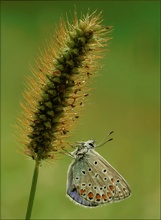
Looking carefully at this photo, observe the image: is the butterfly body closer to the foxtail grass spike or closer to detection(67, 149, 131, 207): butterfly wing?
detection(67, 149, 131, 207): butterfly wing

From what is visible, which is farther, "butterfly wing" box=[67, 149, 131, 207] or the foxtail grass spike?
"butterfly wing" box=[67, 149, 131, 207]

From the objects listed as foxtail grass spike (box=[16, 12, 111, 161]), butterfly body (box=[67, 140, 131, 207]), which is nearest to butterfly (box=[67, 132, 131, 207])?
butterfly body (box=[67, 140, 131, 207])

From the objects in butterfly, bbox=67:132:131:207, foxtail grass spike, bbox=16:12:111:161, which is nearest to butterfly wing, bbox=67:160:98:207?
butterfly, bbox=67:132:131:207

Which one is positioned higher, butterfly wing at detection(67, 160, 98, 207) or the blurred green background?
the blurred green background

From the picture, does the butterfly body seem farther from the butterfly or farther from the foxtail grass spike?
the foxtail grass spike

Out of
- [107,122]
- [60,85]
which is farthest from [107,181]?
[107,122]

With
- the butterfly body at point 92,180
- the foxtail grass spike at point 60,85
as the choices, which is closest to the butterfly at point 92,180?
the butterfly body at point 92,180

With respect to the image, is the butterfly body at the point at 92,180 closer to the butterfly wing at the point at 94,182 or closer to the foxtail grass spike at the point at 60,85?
the butterfly wing at the point at 94,182
